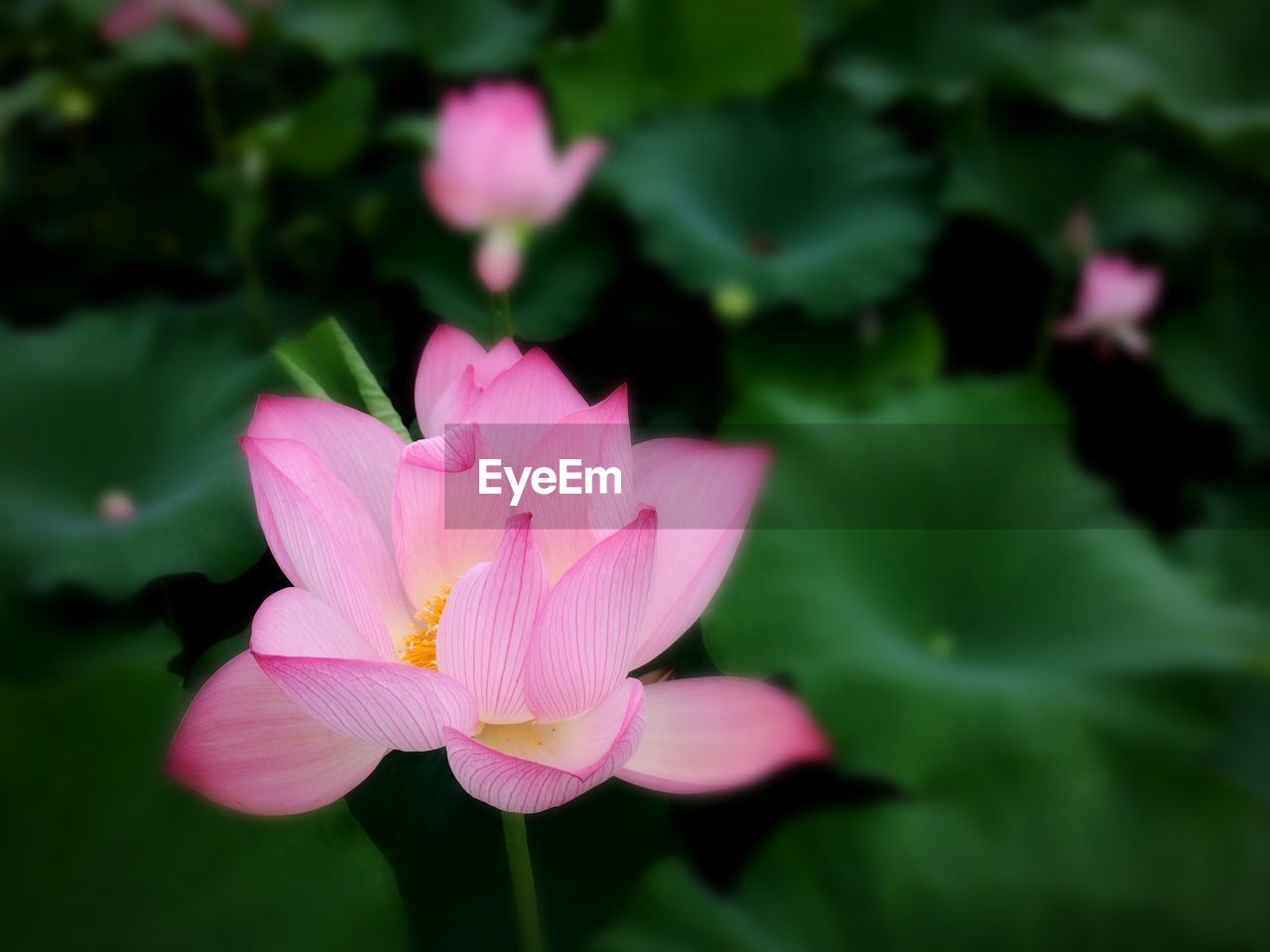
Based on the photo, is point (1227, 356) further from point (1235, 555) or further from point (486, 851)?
point (486, 851)

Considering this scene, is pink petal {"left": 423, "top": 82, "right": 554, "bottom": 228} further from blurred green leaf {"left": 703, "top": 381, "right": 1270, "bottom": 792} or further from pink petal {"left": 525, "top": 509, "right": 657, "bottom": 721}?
pink petal {"left": 525, "top": 509, "right": 657, "bottom": 721}

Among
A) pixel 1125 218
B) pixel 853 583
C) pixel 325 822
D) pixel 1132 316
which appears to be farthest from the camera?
pixel 1125 218

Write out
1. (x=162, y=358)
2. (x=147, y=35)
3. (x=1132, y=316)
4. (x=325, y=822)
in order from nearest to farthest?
(x=325, y=822)
(x=162, y=358)
(x=1132, y=316)
(x=147, y=35)

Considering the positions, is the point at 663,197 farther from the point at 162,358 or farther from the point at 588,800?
the point at 588,800

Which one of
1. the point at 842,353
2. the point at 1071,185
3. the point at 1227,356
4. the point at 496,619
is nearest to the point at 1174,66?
the point at 1071,185

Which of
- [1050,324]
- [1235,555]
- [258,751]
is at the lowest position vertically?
[1235,555]

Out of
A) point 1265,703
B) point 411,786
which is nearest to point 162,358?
point 411,786
